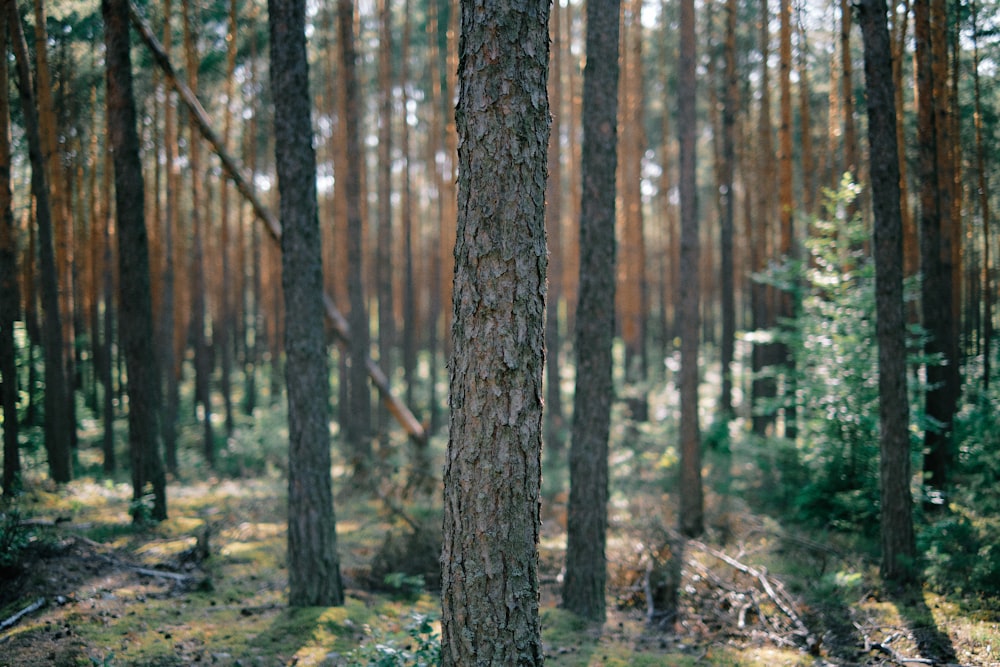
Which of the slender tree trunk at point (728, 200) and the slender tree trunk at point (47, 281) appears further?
the slender tree trunk at point (728, 200)

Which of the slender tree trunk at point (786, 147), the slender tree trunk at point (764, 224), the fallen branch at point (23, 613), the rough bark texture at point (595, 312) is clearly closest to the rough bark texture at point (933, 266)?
the slender tree trunk at point (786, 147)

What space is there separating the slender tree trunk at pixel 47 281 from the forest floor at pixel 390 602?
555 mm

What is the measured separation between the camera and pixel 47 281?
9391mm

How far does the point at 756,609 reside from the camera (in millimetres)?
6758

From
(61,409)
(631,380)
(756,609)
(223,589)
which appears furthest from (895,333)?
(631,380)

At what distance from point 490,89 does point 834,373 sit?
349 inches

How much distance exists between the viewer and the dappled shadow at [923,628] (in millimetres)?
5367

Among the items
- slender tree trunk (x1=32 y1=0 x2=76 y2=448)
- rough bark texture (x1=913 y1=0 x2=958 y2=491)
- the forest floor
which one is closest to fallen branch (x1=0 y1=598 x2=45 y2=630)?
the forest floor

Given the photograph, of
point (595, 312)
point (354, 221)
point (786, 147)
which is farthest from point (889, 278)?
point (354, 221)

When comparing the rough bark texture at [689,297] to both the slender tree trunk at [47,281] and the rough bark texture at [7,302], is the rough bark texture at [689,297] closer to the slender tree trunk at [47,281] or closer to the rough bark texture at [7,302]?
the rough bark texture at [7,302]

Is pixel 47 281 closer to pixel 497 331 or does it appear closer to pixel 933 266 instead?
pixel 497 331

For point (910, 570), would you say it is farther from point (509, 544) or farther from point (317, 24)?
point (317, 24)

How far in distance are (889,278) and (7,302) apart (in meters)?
10.7

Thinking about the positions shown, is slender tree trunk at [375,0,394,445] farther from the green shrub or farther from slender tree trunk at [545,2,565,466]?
the green shrub
